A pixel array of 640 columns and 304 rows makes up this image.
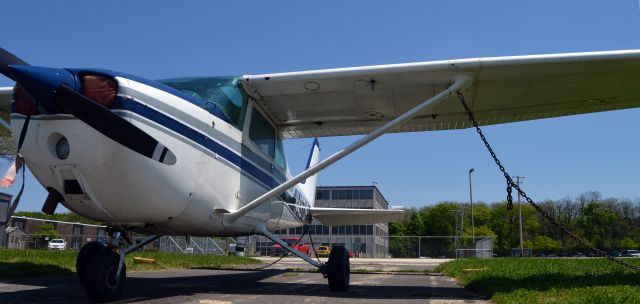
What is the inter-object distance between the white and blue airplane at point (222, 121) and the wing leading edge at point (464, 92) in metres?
0.02

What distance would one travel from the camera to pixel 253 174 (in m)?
Answer: 7.74

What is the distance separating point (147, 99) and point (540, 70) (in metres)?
5.44

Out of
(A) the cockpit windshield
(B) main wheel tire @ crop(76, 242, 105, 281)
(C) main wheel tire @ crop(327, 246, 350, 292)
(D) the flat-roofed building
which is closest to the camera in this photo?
(A) the cockpit windshield

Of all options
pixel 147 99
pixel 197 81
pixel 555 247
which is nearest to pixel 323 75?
pixel 197 81

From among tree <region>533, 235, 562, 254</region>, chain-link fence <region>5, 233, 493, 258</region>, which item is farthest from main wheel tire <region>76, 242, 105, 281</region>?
tree <region>533, 235, 562, 254</region>

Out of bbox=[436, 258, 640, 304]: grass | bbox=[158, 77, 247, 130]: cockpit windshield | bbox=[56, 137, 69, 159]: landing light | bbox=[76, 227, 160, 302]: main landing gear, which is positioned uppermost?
bbox=[158, 77, 247, 130]: cockpit windshield

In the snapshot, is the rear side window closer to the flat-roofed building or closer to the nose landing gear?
the nose landing gear

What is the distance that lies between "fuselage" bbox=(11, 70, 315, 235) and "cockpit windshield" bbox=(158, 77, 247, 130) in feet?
0.05

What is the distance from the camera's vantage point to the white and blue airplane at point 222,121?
4875 mm

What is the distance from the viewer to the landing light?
495 centimetres

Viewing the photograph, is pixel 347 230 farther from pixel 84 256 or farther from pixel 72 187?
pixel 72 187

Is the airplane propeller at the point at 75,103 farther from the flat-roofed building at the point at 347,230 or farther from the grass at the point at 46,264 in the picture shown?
the flat-roofed building at the point at 347,230

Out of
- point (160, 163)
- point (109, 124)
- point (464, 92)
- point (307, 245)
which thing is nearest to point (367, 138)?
point (464, 92)

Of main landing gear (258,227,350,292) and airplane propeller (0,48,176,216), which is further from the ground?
airplane propeller (0,48,176,216)
